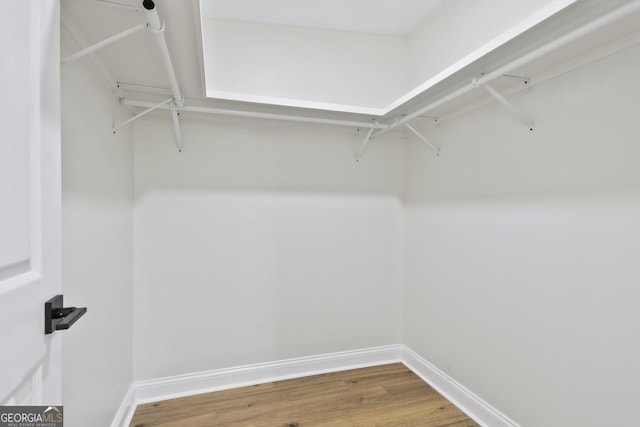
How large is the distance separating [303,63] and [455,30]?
1098 mm

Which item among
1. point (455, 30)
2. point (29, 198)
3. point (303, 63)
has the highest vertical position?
point (455, 30)

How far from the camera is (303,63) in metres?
2.22

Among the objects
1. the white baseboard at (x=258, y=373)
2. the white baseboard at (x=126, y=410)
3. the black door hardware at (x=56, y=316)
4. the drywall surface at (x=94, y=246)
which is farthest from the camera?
the white baseboard at (x=258, y=373)

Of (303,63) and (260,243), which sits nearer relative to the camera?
(260,243)

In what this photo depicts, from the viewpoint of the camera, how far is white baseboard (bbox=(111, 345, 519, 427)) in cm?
170

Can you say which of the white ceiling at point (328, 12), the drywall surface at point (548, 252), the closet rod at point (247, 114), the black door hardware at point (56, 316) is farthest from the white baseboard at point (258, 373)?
the white ceiling at point (328, 12)

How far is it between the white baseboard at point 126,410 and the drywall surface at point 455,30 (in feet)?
9.80

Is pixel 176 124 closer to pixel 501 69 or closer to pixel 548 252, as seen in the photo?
pixel 501 69

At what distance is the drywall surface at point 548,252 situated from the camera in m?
1.15

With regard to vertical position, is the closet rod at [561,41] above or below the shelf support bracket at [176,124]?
above

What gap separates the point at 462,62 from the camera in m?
1.25

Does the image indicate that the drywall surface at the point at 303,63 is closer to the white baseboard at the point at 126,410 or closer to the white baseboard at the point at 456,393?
the white baseboard at the point at 126,410

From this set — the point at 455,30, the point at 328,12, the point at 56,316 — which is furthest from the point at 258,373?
the point at 455,30

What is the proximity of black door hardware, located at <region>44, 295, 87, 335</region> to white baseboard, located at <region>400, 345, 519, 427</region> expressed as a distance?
2.05m
